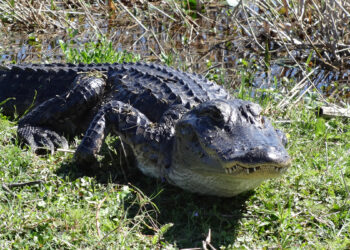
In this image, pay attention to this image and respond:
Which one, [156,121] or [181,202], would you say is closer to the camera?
[181,202]

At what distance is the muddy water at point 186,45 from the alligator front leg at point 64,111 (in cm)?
192

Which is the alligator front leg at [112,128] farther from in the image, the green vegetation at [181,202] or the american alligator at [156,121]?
the green vegetation at [181,202]

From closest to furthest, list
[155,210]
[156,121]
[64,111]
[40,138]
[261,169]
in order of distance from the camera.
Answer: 1. [261,169]
2. [155,210]
3. [156,121]
4. [40,138]
5. [64,111]

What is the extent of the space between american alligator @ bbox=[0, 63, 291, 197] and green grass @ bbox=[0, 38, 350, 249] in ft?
0.59

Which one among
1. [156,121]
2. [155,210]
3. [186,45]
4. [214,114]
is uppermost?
[186,45]

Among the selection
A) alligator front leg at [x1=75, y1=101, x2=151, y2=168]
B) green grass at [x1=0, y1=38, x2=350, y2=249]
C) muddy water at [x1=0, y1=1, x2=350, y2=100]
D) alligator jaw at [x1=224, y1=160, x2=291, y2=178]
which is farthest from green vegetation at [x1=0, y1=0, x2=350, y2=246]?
muddy water at [x1=0, y1=1, x2=350, y2=100]

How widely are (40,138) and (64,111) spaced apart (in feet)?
1.27

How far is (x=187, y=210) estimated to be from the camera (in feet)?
11.5

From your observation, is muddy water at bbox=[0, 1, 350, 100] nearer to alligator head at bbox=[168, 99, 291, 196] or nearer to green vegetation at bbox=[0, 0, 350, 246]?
green vegetation at bbox=[0, 0, 350, 246]

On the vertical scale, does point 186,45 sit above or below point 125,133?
above

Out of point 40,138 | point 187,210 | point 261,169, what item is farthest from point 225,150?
point 40,138

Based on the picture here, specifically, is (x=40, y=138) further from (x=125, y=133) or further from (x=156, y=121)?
(x=156, y=121)

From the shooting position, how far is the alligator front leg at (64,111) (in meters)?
4.66

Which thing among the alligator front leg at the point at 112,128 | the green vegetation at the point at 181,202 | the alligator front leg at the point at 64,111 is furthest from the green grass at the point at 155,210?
the alligator front leg at the point at 64,111
